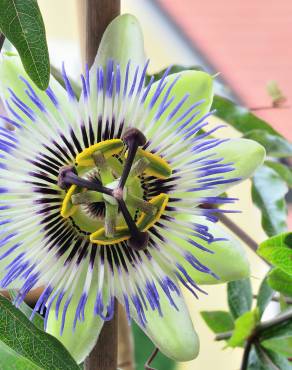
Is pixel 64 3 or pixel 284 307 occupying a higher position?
pixel 64 3

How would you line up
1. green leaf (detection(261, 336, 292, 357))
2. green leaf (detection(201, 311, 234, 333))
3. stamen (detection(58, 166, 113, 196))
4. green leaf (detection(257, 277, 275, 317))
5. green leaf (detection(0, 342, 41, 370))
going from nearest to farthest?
1. green leaf (detection(0, 342, 41, 370))
2. stamen (detection(58, 166, 113, 196))
3. green leaf (detection(261, 336, 292, 357))
4. green leaf (detection(257, 277, 275, 317))
5. green leaf (detection(201, 311, 234, 333))

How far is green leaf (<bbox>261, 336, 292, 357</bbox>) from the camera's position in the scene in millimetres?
905

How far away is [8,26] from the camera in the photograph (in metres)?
0.62

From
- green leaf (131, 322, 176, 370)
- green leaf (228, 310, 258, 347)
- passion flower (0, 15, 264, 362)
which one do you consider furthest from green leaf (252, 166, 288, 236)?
green leaf (131, 322, 176, 370)

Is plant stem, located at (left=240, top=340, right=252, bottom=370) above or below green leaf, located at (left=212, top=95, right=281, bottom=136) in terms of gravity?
below

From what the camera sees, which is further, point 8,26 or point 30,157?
point 30,157

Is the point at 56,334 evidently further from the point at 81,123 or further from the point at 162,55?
the point at 162,55

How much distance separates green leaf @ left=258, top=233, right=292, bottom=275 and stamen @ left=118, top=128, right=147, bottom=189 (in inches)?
8.3

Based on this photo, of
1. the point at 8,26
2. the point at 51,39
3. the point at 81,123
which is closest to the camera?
the point at 8,26

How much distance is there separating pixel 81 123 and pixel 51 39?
5.57 feet

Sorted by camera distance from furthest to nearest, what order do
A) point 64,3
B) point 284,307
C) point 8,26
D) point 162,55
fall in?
point 162,55, point 64,3, point 284,307, point 8,26

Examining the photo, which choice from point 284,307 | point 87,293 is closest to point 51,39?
point 284,307

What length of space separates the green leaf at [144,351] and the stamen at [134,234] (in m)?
1.81

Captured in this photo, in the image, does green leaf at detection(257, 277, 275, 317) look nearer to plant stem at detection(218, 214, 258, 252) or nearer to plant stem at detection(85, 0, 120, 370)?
plant stem at detection(218, 214, 258, 252)
